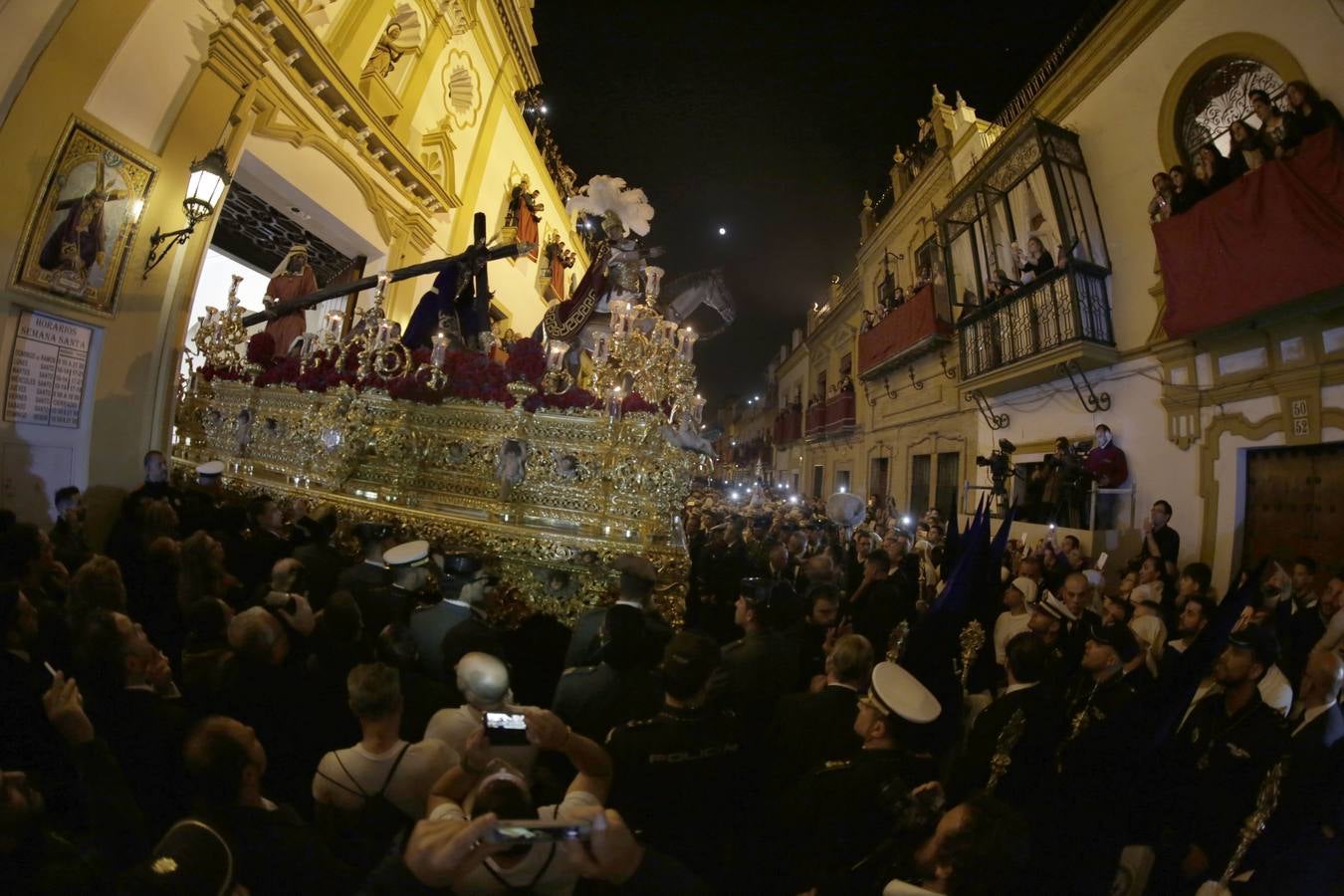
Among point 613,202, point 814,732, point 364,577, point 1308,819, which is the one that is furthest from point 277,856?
point 613,202

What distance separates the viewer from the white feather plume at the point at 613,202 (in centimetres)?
Answer: 745

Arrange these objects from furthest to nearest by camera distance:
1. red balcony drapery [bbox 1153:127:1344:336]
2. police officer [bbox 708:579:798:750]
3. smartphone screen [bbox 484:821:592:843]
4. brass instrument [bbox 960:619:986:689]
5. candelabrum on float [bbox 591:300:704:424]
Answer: red balcony drapery [bbox 1153:127:1344:336], candelabrum on float [bbox 591:300:704:424], brass instrument [bbox 960:619:986:689], police officer [bbox 708:579:798:750], smartphone screen [bbox 484:821:592:843]

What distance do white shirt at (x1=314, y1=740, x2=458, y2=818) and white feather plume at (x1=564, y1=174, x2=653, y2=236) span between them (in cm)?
674

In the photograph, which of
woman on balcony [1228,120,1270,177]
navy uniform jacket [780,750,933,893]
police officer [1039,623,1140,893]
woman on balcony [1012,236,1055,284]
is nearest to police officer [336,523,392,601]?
navy uniform jacket [780,750,933,893]

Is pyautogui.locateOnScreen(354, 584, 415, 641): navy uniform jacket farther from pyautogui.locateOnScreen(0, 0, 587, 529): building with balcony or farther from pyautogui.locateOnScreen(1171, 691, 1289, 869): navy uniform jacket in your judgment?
pyautogui.locateOnScreen(0, 0, 587, 529): building with balcony

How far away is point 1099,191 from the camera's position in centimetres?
1100

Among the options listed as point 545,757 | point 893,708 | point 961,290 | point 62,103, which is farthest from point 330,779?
point 961,290

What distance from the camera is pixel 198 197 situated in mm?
6387

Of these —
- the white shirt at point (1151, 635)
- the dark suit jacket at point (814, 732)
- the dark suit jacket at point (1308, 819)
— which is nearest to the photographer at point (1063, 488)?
the white shirt at point (1151, 635)

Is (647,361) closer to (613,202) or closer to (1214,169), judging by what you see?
(613,202)

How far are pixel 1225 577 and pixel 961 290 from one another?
8.64 meters

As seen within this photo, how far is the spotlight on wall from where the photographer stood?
21.0 feet

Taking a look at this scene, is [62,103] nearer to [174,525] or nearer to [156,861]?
[174,525]

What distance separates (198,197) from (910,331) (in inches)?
594
